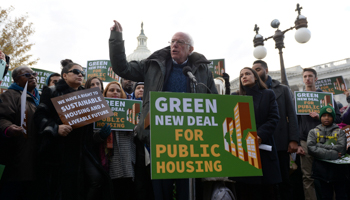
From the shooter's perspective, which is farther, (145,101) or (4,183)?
(4,183)

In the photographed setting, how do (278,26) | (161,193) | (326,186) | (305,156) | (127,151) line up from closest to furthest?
(161,193) < (127,151) < (326,186) < (305,156) < (278,26)

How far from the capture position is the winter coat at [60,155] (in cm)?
339

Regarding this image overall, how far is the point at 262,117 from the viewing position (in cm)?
368

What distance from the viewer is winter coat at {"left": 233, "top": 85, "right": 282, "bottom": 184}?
337 centimetres

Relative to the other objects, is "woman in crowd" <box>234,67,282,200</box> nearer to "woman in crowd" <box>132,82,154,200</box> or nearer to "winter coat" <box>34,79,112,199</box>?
"woman in crowd" <box>132,82,154,200</box>

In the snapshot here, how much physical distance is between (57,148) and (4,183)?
0.78 meters

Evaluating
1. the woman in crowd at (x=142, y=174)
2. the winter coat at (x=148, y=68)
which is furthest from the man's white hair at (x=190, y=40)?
the woman in crowd at (x=142, y=174)

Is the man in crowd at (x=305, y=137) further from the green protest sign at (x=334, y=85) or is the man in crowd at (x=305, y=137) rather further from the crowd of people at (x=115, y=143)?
the green protest sign at (x=334, y=85)

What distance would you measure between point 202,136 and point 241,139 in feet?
0.98

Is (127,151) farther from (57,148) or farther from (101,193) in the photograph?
(57,148)

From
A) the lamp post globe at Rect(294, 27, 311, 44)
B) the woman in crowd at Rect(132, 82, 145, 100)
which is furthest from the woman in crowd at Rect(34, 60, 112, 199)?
the lamp post globe at Rect(294, 27, 311, 44)

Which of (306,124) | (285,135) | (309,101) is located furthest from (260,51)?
(285,135)

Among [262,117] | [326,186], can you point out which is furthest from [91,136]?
[326,186]

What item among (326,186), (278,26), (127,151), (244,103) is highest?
(278,26)
